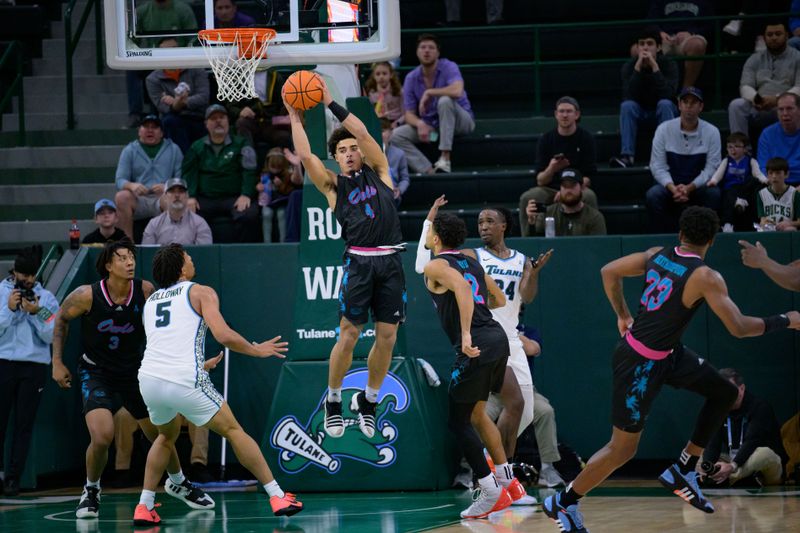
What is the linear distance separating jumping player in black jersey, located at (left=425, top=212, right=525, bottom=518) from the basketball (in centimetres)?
142

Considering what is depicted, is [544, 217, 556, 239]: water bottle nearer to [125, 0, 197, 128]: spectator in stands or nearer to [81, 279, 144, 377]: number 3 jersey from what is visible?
[81, 279, 144, 377]: number 3 jersey

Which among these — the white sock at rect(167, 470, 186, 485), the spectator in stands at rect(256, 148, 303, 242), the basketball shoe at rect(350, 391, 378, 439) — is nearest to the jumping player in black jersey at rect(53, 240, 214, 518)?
the white sock at rect(167, 470, 186, 485)

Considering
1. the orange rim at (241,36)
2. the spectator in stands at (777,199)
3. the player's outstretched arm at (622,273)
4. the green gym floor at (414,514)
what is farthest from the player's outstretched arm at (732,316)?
the spectator in stands at (777,199)

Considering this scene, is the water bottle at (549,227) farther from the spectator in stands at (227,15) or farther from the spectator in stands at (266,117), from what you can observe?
the spectator in stands at (227,15)

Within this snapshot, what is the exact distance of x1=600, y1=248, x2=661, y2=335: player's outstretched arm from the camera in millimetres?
8367

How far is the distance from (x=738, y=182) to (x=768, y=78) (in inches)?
78.4

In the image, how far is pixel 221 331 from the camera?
29.3 ft

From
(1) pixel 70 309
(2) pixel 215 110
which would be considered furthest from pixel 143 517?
(2) pixel 215 110

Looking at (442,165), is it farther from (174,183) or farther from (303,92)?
(303,92)

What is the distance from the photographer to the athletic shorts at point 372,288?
29.7ft

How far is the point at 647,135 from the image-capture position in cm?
1458

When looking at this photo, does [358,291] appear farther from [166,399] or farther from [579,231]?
[579,231]

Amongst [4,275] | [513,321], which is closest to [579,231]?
[513,321]

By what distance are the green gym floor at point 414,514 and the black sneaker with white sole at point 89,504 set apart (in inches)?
4.1
